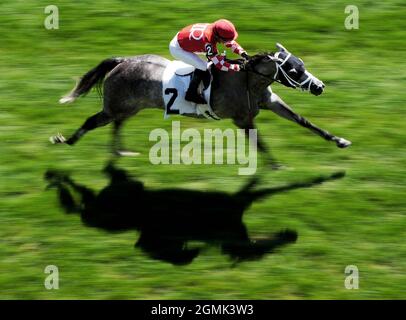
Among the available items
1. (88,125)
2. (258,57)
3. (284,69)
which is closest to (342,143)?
(284,69)

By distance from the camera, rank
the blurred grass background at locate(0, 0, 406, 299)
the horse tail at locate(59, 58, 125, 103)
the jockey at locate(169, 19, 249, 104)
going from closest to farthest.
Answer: the blurred grass background at locate(0, 0, 406, 299) → the jockey at locate(169, 19, 249, 104) → the horse tail at locate(59, 58, 125, 103)

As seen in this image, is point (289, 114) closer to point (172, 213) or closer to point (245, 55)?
point (245, 55)

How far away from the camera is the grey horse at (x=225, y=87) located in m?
10.7

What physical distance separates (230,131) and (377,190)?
2.52 metres

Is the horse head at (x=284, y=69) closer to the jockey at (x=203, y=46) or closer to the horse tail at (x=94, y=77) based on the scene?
the jockey at (x=203, y=46)

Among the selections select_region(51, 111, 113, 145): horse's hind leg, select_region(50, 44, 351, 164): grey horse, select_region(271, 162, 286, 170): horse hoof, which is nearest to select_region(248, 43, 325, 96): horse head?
select_region(50, 44, 351, 164): grey horse

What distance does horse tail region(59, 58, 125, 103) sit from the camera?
11.5 m

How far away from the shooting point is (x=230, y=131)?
12.4 meters

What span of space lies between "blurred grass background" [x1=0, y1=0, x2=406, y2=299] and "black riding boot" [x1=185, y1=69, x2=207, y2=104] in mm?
1224

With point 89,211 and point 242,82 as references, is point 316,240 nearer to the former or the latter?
point 242,82

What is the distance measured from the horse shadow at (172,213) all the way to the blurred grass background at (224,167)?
0.49ft

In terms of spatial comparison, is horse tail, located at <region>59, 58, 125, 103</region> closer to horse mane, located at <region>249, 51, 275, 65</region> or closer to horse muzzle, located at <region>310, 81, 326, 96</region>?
horse mane, located at <region>249, 51, 275, 65</region>

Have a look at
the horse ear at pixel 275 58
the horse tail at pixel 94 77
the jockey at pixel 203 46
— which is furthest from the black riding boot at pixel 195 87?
the horse tail at pixel 94 77

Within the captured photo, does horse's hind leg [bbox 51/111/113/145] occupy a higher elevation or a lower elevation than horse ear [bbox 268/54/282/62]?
lower
